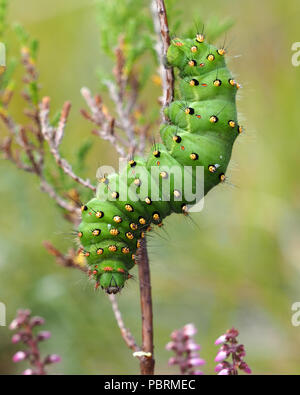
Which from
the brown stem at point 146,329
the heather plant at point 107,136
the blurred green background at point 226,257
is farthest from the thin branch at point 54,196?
the blurred green background at point 226,257

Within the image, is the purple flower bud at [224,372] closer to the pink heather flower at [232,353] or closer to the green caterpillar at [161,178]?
the pink heather flower at [232,353]

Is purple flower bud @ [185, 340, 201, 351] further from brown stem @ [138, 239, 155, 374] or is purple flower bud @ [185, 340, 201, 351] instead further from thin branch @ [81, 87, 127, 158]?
thin branch @ [81, 87, 127, 158]

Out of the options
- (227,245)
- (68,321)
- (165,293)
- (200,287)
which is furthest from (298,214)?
(68,321)

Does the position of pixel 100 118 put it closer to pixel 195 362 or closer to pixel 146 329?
pixel 146 329

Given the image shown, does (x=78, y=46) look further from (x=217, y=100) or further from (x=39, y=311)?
(x=217, y=100)

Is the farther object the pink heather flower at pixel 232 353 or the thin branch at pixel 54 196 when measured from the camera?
the thin branch at pixel 54 196

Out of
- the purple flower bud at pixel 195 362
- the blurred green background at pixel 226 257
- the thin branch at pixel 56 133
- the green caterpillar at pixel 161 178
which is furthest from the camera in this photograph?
the blurred green background at pixel 226 257
